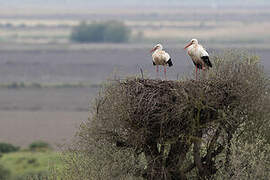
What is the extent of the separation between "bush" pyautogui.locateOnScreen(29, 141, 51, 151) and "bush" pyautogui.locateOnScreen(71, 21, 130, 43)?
3585 inches

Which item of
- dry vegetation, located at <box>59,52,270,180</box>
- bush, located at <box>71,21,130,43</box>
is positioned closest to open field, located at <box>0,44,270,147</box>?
dry vegetation, located at <box>59,52,270,180</box>

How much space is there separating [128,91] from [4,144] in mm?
34284

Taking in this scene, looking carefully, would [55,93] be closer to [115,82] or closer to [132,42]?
[115,82]

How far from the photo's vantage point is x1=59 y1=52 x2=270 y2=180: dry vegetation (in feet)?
65.7

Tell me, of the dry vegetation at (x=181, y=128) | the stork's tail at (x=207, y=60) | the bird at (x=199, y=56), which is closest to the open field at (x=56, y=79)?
the dry vegetation at (x=181, y=128)

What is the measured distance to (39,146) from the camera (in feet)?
178

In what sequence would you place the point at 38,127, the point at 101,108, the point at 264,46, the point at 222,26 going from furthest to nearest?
the point at 222,26, the point at 264,46, the point at 38,127, the point at 101,108

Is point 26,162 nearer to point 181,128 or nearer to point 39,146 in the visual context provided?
point 39,146

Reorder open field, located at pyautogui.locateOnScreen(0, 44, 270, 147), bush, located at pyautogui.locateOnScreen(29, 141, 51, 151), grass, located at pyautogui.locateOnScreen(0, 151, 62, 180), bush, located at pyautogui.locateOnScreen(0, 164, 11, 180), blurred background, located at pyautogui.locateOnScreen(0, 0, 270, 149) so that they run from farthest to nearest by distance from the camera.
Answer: blurred background, located at pyautogui.locateOnScreen(0, 0, 270, 149), open field, located at pyautogui.locateOnScreen(0, 44, 270, 147), bush, located at pyautogui.locateOnScreen(29, 141, 51, 151), grass, located at pyautogui.locateOnScreen(0, 151, 62, 180), bush, located at pyautogui.locateOnScreen(0, 164, 11, 180)

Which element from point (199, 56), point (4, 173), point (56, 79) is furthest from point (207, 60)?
point (56, 79)

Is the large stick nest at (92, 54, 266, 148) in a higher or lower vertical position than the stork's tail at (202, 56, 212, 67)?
lower

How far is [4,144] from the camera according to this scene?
175 feet

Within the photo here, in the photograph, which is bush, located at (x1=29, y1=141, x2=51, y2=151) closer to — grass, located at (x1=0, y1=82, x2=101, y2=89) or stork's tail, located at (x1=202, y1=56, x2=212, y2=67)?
grass, located at (x1=0, y1=82, x2=101, y2=89)

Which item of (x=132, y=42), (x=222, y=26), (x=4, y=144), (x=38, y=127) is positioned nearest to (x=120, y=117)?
(x=4, y=144)
